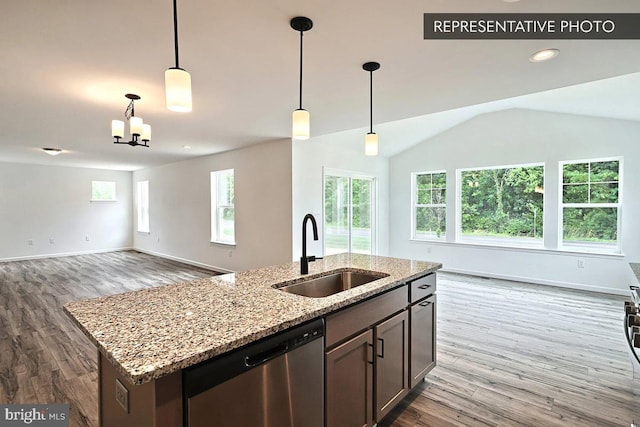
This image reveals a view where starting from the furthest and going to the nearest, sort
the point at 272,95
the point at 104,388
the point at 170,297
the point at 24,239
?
the point at 24,239 < the point at 272,95 < the point at 170,297 < the point at 104,388

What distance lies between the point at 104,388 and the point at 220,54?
2133mm

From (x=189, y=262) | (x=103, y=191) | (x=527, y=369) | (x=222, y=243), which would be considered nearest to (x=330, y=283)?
(x=527, y=369)

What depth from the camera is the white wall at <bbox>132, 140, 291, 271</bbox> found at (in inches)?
197

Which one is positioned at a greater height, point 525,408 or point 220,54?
point 220,54

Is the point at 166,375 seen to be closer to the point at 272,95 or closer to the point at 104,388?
the point at 104,388

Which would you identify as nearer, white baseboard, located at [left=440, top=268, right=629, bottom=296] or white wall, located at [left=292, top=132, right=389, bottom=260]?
white baseboard, located at [left=440, top=268, right=629, bottom=296]

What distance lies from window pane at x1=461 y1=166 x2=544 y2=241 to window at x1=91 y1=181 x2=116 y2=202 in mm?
9508

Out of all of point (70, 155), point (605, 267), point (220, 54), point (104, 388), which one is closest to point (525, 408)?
point (104, 388)

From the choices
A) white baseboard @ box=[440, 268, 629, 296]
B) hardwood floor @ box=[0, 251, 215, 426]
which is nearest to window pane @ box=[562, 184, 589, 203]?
white baseboard @ box=[440, 268, 629, 296]

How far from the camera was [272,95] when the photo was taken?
3084mm
